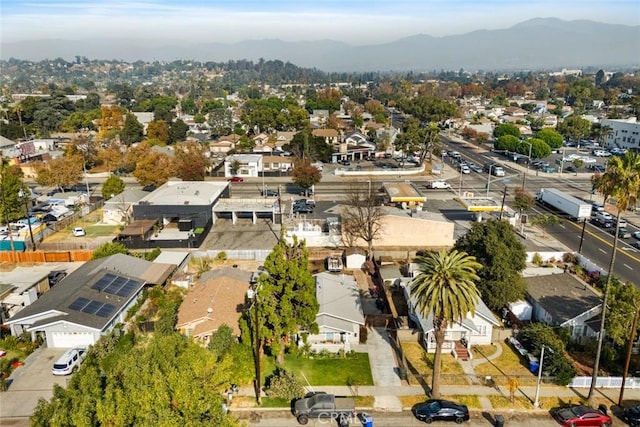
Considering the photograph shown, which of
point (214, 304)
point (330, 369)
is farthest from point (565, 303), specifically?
point (214, 304)

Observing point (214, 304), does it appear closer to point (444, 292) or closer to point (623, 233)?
point (444, 292)

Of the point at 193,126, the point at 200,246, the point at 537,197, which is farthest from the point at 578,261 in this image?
the point at 193,126

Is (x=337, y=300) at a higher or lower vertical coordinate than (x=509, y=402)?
higher

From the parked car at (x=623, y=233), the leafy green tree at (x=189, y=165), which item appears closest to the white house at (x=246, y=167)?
the leafy green tree at (x=189, y=165)

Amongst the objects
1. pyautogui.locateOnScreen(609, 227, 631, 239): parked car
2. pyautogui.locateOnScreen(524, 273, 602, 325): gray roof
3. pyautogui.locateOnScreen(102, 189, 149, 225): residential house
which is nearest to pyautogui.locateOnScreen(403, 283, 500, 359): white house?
pyautogui.locateOnScreen(524, 273, 602, 325): gray roof

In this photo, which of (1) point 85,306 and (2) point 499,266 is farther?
(2) point 499,266

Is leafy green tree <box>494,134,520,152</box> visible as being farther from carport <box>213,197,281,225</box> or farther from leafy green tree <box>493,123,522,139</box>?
carport <box>213,197,281,225</box>

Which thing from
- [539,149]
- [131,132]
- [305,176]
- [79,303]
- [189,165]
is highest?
[131,132]
